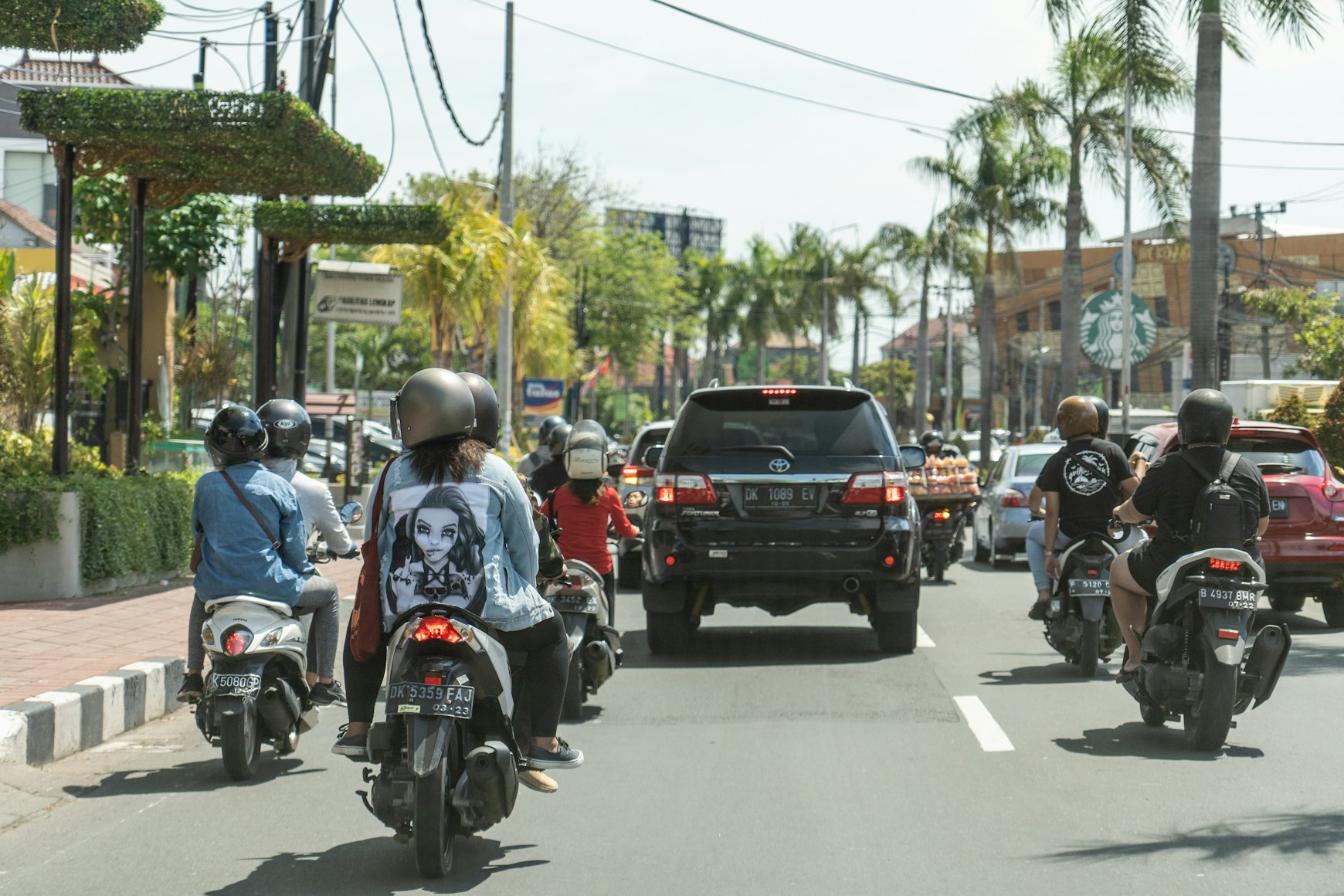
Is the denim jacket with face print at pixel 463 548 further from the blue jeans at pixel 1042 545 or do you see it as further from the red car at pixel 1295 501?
the red car at pixel 1295 501

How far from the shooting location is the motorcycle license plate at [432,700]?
496 cm

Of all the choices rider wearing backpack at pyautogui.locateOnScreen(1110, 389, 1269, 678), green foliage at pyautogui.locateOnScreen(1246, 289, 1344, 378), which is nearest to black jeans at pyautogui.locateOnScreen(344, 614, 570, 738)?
rider wearing backpack at pyautogui.locateOnScreen(1110, 389, 1269, 678)

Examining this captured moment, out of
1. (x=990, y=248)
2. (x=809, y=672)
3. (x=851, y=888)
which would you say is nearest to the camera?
(x=851, y=888)

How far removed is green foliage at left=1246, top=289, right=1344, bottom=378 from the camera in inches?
1363

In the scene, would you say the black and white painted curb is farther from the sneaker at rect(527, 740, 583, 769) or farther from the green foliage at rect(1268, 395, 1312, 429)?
the green foliage at rect(1268, 395, 1312, 429)

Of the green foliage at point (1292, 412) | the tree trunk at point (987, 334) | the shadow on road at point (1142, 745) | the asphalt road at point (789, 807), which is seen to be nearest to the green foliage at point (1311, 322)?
the tree trunk at point (987, 334)

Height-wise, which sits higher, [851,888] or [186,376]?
[186,376]

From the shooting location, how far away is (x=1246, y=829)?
589 cm

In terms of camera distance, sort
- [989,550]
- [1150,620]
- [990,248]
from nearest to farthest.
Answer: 1. [1150,620]
2. [989,550]
3. [990,248]

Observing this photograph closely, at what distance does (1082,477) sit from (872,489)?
155cm

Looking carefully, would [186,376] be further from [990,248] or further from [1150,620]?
[990,248]

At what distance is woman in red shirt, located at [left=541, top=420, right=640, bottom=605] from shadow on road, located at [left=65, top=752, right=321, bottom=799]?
198 cm

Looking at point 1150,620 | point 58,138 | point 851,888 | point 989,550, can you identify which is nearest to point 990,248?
point 989,550

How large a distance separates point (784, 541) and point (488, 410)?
17.7 feet
